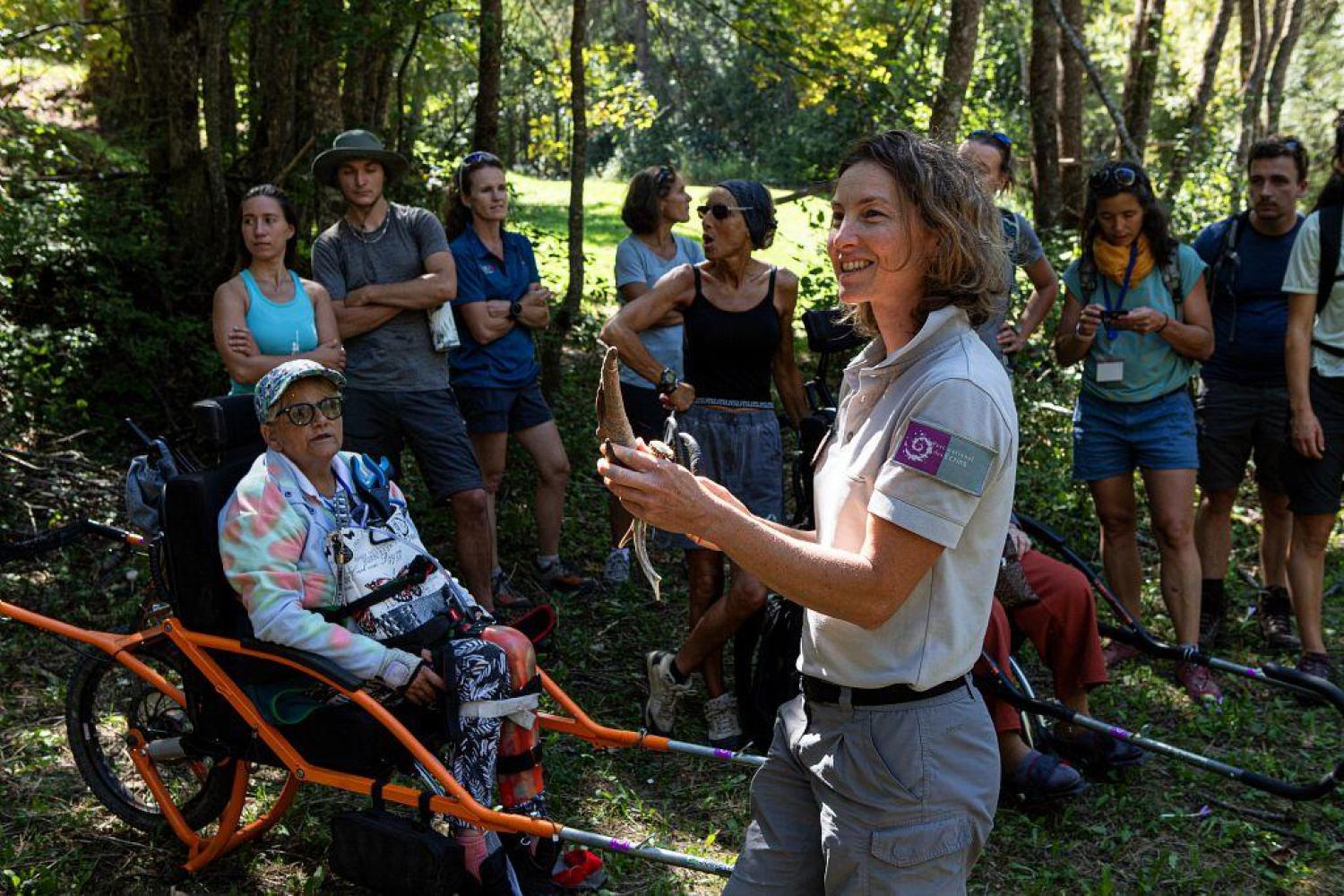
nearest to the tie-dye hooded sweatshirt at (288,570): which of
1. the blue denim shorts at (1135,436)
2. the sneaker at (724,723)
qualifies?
the sneaker at (724,723)

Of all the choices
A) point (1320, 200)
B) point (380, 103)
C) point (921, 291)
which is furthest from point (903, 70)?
point (921, 291)

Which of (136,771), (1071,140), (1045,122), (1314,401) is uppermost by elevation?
(1045,122)

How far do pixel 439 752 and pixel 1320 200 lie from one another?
13.2 feet

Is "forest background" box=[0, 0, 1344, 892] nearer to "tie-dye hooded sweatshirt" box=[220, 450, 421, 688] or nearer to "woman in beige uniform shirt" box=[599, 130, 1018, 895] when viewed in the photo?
"tie-dye hooded sweatshirt" box=[220, 450, 421, 688]

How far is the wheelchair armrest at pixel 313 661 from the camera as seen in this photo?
10.7 feet

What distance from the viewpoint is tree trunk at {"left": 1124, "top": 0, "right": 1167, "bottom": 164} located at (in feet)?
32.3

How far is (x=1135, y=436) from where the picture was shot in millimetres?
4953

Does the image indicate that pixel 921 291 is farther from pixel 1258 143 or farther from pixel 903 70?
pixel 903 70

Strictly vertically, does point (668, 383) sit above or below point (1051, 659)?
above

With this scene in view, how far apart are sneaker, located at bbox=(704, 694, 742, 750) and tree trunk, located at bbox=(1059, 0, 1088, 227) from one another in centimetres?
726

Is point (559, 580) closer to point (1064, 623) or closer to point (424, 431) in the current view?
point (424, 431)

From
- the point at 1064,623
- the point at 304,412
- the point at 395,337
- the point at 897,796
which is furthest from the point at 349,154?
the point at 897,796

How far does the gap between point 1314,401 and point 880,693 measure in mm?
3877

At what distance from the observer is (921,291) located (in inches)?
81.0
